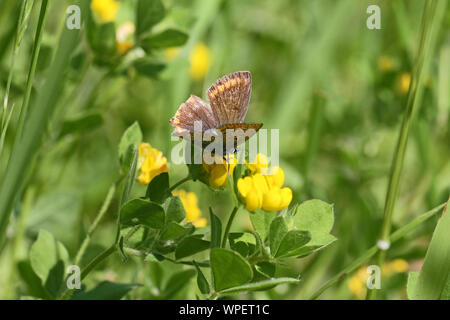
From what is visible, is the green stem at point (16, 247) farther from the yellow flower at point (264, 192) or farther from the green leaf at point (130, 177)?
the yellow flower at point (264, 192)

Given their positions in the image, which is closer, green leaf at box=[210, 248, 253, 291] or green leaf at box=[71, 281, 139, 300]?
green leaf at box=[210, 248, 253, 291]

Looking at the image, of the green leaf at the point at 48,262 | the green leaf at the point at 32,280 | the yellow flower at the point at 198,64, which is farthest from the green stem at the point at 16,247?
the yellow flower at the point at 198,64

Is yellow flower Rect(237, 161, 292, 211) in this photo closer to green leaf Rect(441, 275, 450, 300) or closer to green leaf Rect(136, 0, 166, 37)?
green leaf Rect(441, 275, 450, 300)

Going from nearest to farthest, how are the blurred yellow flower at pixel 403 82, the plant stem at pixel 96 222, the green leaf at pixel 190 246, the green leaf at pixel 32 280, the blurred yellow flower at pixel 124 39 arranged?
the green leaf at pixel 190 246
the plant stem at pixel 96 222
the green leaf at pixel 32 280
the blurred yellow flower at pixel 124 39
the blurred yellow flower at pixel 403 82

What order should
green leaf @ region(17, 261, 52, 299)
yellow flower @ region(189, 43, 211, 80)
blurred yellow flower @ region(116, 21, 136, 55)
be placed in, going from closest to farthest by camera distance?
green leaf @ region(17, 261, 52, 299) → blurred yellow flower @ region(116, 21, 136, 55) → yellow flower @ region(189, 43, 211, 80)

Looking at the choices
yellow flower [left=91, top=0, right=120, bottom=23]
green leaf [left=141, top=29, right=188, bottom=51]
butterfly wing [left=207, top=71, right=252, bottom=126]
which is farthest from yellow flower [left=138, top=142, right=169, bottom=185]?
yellow flower [left=91, top=0, right=120, bottom=23]
